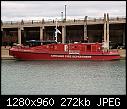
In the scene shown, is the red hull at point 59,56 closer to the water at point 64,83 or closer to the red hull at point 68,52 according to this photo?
the red hull at point 68,52

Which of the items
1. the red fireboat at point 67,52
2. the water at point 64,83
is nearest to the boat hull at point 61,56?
the red fireboat at point 67,52

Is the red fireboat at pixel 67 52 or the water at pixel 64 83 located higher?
the red fireboat at pixel 67 52

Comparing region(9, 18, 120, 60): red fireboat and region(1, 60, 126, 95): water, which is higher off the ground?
region(9, 18, 120, 60): red fireboat

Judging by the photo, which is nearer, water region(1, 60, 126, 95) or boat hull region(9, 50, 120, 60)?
water region(1, 60, 126, 95)

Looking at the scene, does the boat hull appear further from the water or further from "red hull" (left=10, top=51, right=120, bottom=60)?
the water

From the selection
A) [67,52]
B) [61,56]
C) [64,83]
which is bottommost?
[64,83]

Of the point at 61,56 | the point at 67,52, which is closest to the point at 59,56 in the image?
the point at 61,56

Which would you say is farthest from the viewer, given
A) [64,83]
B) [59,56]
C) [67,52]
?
[59,56]

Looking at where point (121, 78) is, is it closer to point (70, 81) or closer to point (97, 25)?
point (70, 81)

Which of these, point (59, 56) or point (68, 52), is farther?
point (59, 56)

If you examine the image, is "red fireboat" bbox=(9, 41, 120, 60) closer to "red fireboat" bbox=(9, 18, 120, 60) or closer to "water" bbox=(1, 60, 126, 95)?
"red fireboat" bbox=(9, 18, 120, 60)

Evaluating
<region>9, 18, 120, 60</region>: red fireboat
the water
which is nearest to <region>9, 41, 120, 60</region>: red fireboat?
<region>9, 18, 120, 60</region>: red fireboat

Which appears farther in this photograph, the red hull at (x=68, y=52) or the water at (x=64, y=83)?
the red hull at (x=68, y=52)

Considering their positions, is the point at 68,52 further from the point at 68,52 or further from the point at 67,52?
the point at 67,52
